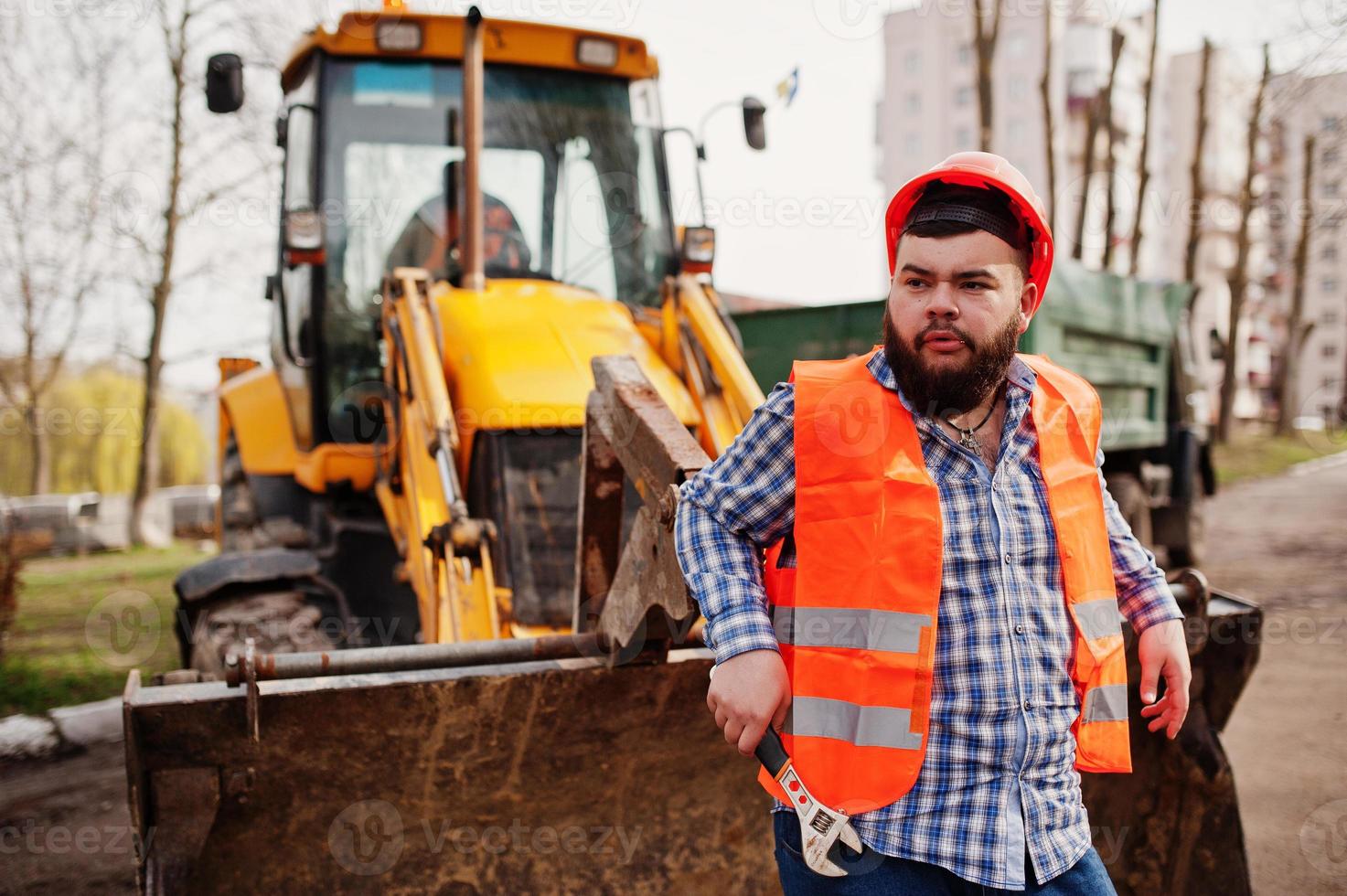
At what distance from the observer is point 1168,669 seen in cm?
196

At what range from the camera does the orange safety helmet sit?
70.6 inches

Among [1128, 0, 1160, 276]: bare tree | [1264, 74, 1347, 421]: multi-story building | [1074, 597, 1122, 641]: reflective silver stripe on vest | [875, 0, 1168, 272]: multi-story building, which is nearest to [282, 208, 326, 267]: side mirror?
[1074, 597, 1122, 641]: reflective silver stripe on vest

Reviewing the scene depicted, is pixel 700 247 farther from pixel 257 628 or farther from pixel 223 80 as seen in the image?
pixel 257 628

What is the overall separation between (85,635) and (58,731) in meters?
3.00

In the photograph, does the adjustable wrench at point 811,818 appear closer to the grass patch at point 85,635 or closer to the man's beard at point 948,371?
the man's beard at point 948,371

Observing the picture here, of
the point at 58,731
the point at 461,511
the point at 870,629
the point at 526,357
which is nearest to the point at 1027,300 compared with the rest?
the point at 870,629

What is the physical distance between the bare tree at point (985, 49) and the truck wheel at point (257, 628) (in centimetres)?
1317

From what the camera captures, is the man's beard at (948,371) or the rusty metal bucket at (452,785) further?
the rusty metal bucket at (452,785)

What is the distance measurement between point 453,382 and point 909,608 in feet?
9.00

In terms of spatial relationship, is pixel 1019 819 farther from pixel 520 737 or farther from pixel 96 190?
pixel 96 190

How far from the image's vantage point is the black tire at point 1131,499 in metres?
9.30

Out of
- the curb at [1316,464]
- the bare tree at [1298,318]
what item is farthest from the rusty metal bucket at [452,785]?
the bare tree at [1298,318]

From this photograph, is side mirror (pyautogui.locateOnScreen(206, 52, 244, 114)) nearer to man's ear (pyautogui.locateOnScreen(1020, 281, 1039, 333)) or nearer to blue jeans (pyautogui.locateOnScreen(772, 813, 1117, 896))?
man's ear (pyautogui.locateOnScreen(1020, 281, 1039, 333))

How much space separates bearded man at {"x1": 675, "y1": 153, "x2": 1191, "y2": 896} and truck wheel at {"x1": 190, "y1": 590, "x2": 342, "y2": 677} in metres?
2.77
